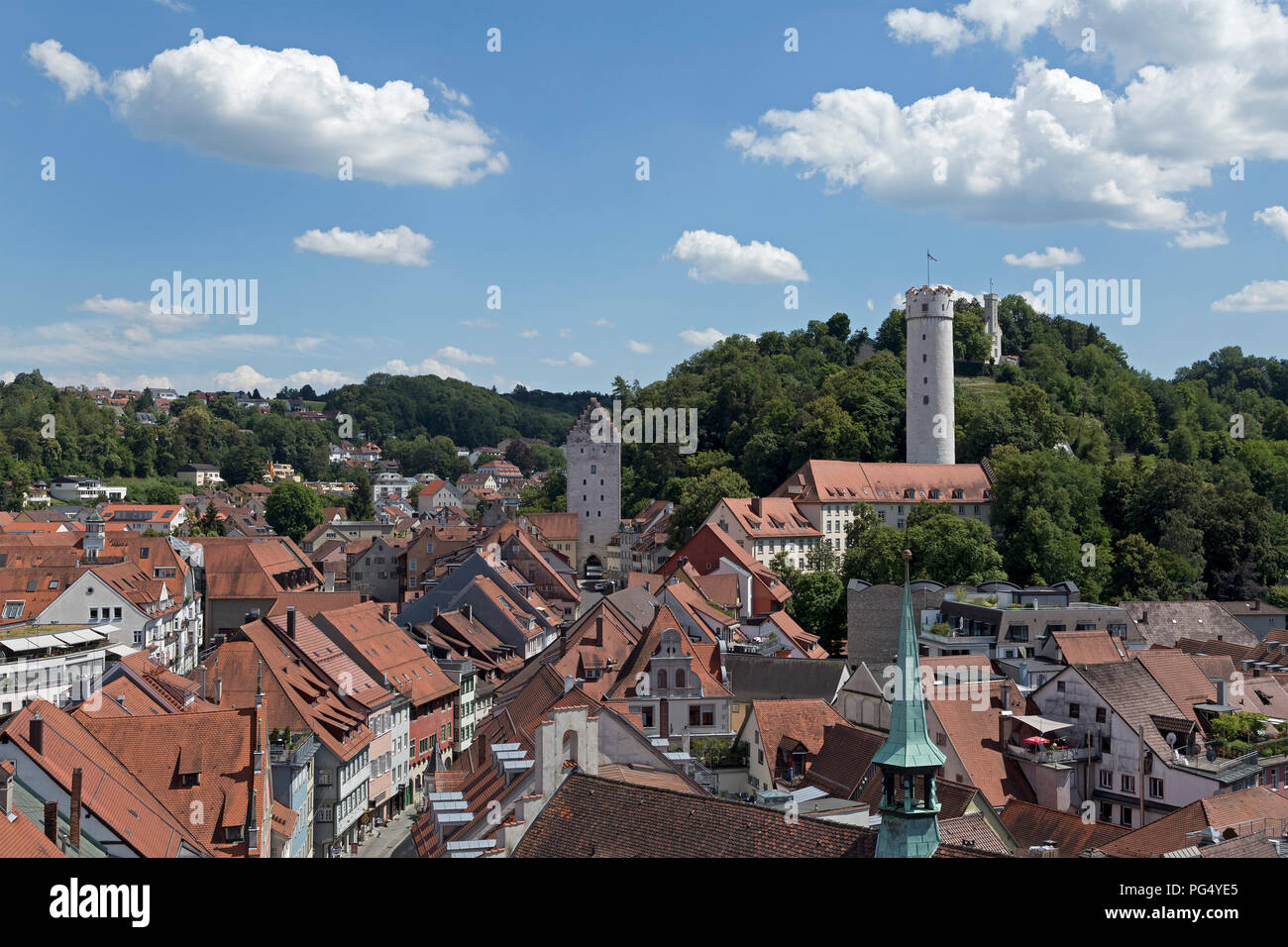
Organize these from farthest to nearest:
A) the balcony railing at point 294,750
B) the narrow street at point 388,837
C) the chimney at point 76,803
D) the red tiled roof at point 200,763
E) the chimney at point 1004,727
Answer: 1. the chimney at point 1004,727
2. the narrow street at point 388,837
3. the balcony railing at point 294,750
4. the red tiled roof at point 200,763
5. the chimney at point 76,803

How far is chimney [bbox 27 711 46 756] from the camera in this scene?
20422 millimetres

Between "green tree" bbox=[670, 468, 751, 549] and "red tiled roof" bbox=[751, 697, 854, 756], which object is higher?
"green tree" bbox=[670, 468, 751, 549]

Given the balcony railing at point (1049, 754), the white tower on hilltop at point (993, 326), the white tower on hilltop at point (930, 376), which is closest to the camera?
the balcony railing at point (1049, 754)

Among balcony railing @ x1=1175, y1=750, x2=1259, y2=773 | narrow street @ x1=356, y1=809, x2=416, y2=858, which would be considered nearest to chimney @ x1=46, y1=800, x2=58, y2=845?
narrow street @ x1=356, y1=809, x2=416, y2=858

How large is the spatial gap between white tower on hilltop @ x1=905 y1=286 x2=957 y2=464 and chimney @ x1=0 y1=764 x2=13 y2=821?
75.6 metres

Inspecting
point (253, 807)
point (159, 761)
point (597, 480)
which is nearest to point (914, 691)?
Answer: point (253, 807)

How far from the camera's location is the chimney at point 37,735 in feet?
67.0

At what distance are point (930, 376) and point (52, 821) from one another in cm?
7620

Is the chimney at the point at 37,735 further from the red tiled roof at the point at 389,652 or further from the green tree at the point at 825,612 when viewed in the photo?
the green tree at the point at 825,612

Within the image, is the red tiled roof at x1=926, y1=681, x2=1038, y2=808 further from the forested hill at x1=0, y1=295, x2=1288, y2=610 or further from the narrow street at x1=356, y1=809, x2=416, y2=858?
the forested hill at x1=0, y1=295, x2=1288, y2=610

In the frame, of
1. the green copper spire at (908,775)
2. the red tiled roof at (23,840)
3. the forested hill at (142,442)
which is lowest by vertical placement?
the red tiled roof at (23,840)

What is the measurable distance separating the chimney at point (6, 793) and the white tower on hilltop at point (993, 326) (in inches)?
4085

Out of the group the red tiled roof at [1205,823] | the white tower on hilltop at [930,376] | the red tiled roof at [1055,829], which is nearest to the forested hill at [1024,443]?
the white tower on hilltop at [930,376]

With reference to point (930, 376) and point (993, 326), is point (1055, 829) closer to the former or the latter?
point (930, 376)
